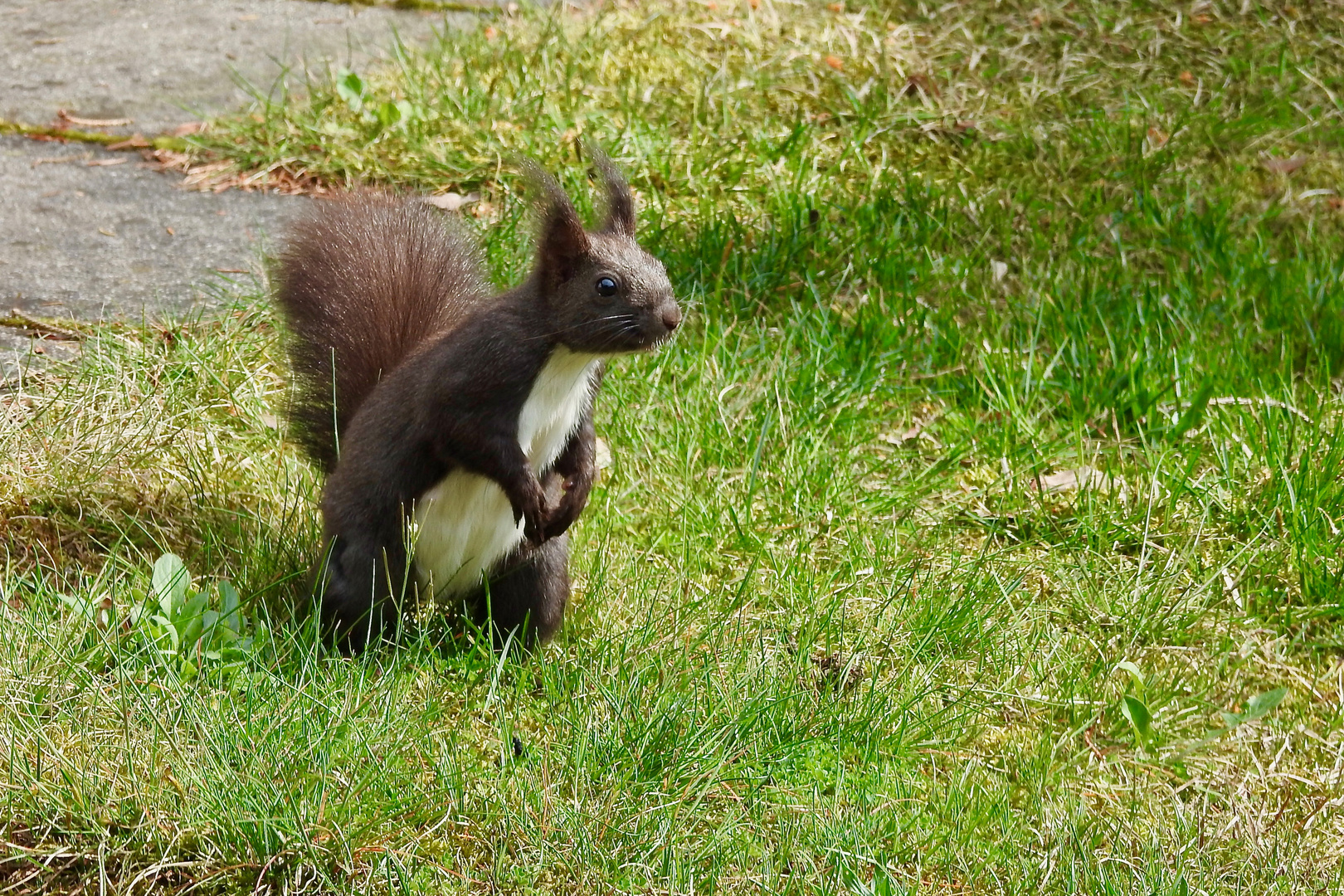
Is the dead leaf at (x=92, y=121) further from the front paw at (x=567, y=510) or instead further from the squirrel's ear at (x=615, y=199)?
the front paw at (x=567, y=510)

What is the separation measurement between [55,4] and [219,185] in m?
1.77

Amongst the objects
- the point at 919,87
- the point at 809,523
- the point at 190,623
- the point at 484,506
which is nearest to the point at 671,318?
the point at 484,506

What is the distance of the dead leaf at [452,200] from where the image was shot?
418cm

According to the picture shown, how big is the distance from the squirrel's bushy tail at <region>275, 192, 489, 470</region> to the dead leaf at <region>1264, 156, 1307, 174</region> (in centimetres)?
305

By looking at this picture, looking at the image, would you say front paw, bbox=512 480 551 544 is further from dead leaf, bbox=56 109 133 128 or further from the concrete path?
dead leaf, bbox=56 109 133 128

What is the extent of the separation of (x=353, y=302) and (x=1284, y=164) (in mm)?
3357

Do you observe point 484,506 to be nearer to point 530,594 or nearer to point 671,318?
point 530,594

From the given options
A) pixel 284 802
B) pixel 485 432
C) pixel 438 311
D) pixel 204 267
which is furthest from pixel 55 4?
pixel 284 802

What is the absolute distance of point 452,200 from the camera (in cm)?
422

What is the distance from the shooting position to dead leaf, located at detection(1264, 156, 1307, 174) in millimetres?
4801

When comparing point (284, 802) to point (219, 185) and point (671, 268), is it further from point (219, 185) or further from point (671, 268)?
point (219, 185)

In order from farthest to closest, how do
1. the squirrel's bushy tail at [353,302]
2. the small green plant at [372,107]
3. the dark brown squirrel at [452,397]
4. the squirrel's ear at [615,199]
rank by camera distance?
the small green plant at [372,107] < the squirrel's bushy tail at [353,302] < the squirrel's ear at [615,199] < the dark brown squirrel at [452,397]

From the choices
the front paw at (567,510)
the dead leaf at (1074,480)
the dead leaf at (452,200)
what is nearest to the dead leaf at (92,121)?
the dead leaf at (452,200)

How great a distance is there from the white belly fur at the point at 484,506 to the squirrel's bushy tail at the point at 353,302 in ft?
1.11
